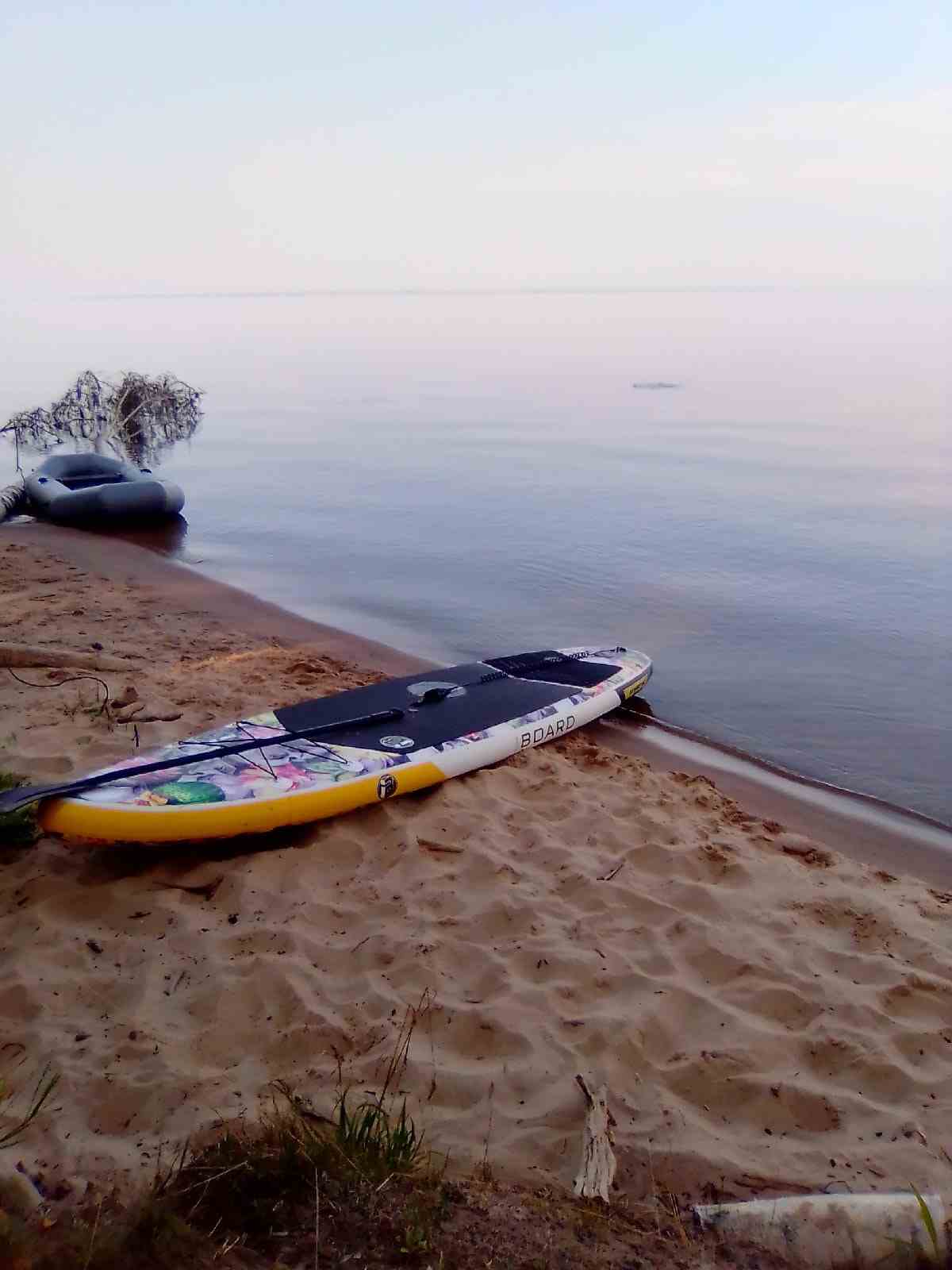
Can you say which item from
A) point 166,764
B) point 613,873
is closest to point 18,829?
point 166,764

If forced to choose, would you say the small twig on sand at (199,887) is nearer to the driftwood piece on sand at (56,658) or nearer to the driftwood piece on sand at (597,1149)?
the driftwood piece on sand at (597,1149)

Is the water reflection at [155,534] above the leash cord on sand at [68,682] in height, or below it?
above

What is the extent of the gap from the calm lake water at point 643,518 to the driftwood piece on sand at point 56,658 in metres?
2.79

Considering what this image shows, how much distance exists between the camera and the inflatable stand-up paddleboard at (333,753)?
157 inches

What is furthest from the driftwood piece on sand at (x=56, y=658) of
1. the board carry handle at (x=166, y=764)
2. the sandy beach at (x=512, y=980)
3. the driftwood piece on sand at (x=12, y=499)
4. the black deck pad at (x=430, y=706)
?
A: the driftwood piece on sand at (x=12, y=499)

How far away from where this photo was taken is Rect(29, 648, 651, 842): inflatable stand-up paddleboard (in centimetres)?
400

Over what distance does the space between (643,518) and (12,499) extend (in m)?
8.11

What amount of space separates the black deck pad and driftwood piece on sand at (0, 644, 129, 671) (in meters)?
1.53

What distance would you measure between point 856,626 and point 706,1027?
6413mm

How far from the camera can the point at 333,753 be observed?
15.7ft

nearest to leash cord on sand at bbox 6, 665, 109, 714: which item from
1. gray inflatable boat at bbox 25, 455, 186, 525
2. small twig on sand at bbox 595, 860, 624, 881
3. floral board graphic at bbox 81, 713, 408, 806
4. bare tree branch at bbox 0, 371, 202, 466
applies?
floral board graphic at bbox 81, 713, 408, 806

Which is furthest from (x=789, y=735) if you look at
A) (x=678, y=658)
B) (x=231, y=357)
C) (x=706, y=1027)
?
(x=231, y=357)

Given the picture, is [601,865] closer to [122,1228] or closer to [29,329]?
[122,1228]

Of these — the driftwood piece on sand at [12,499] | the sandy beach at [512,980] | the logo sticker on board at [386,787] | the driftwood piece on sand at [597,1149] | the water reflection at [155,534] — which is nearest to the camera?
the driftwood piece on sand at [597,1149]
